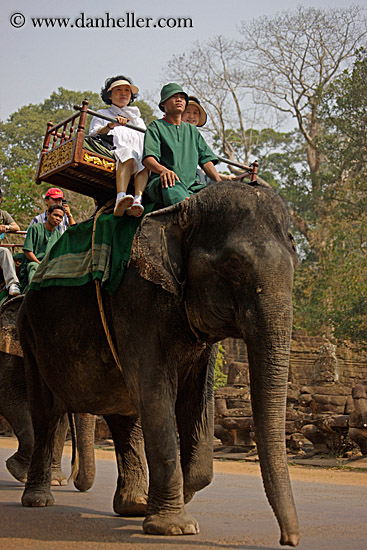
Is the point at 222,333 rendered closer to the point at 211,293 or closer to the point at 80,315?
the point at 211,293

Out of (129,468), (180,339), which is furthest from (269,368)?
(129,468)

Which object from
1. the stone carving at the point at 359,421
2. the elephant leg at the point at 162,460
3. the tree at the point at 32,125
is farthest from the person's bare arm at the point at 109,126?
the tree at the point at 32,125

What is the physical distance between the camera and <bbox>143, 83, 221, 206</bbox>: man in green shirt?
4820mm

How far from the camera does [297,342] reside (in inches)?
848

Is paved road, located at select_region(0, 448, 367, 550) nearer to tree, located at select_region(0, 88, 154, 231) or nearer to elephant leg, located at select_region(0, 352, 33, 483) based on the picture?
elephant leg, located at select_region(0, 352, 33, 483)

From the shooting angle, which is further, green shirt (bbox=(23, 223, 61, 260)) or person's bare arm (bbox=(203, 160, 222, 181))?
green shirt (bbox=(23, 223, 61, 260))

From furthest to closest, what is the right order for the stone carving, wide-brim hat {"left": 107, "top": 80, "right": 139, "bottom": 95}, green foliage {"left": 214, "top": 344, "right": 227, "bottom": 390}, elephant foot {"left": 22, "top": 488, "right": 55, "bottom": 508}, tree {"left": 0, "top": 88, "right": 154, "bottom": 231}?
1. tree {"left": 0, "top": 88, "right": 154, "bottom": 231}
2. green foliage {"left": 214, "top": 344, "right": 227, "bottom": 390}
3. the stone carving
4. wide-brim hat {"left": 107, "top": 80, "right": 139, "bottom": 95}
5. elephant foot {"left": 22, "top": 488, "right": 55, "bottom": 508}

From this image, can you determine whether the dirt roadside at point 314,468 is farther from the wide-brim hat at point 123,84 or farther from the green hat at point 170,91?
the green hat at point 170,91

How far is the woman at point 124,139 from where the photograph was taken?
491cm

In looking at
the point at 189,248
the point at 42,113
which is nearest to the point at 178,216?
the point at 189,248

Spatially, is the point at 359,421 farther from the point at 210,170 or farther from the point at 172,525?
the point at 172,525

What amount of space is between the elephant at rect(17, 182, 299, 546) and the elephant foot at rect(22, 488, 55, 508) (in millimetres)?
11

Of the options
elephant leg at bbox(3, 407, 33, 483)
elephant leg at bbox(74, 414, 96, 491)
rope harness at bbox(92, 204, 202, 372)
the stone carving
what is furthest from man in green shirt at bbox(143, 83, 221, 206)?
the stone carving

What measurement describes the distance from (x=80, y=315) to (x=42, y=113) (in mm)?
51931
